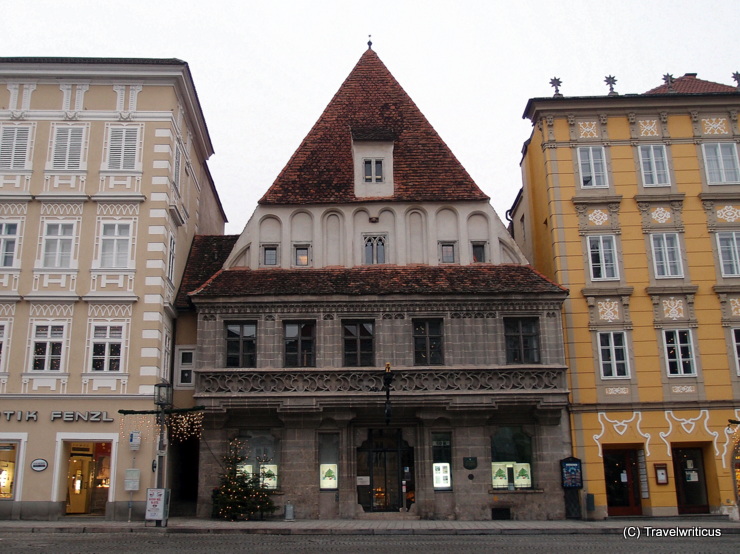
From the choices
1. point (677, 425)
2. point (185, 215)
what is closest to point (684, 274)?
point (677, 425)

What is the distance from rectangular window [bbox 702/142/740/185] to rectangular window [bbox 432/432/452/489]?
49.1ft

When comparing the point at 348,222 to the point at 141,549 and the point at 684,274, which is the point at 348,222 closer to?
the point at 684,274

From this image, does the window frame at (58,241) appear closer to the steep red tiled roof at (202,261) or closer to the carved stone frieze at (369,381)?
the steep red tiled roof at (202,261)

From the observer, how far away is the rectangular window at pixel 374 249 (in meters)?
30.7

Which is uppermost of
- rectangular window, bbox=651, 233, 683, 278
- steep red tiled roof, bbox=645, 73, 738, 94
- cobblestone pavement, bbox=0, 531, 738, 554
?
steep red tiled roof, bbox=645, 73, 738, 94

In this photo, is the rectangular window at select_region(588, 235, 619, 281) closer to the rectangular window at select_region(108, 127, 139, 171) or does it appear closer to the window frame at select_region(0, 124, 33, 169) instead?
the rectangular window at select_region(108, 127, 139, 171)

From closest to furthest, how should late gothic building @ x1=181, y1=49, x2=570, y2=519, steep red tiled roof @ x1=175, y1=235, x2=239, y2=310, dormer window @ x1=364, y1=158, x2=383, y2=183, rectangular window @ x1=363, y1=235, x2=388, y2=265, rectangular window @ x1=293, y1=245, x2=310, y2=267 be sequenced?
late gothic building @ x1=181, y1=49, x2=570, y2=519 → rectangular window @ x1=293, y1=245, x2=310, y2=267 → rectangular window @ x1=363, y1=235, x2=388, y2=265 → steep red tiled roof @ x1=175, y1=235, x2=239, y2=310 → dormer window @ x1=364, y1=158, x2=383, y2=183

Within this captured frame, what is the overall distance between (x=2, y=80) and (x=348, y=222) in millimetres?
14470

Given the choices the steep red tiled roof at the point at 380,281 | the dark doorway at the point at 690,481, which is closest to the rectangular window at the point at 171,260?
the steep red tiled roof at the point at 380,281

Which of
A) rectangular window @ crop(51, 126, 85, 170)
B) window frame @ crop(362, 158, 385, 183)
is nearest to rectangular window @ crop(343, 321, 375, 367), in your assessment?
window frame @ crop(362, 158, 385, 183)

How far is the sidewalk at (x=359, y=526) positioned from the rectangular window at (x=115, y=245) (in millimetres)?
9172

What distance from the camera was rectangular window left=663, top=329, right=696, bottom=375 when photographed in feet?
95.9

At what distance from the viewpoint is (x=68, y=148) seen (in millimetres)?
29359

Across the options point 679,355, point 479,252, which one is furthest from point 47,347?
point 679,355
